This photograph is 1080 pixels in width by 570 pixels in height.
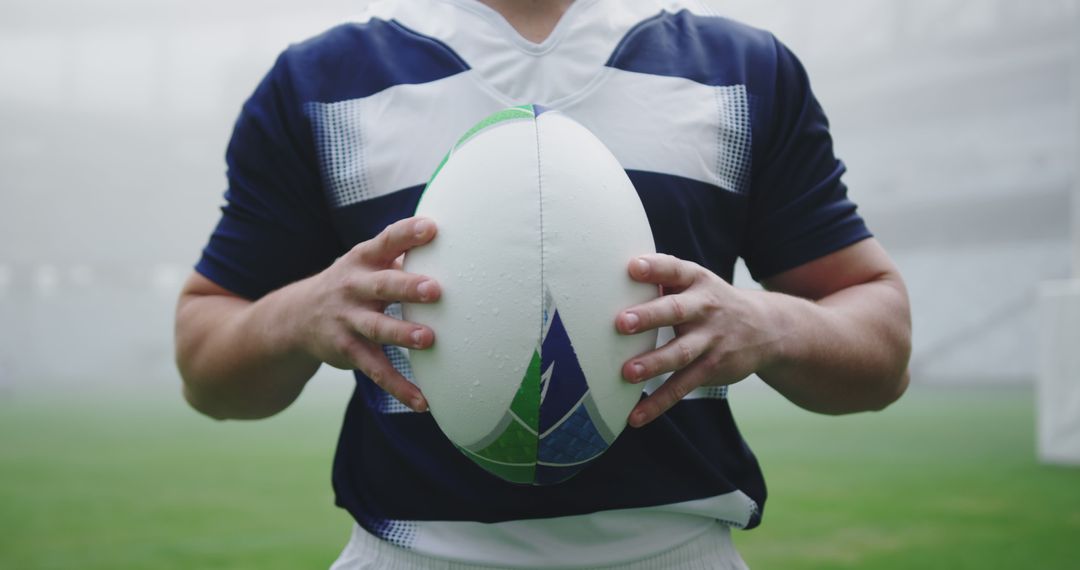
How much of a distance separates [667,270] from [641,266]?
31mm

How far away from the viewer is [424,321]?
0.98 metres

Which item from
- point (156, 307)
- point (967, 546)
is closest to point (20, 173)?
point (156, 307)

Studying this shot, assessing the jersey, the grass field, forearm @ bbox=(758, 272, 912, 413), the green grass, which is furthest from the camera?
the grass field

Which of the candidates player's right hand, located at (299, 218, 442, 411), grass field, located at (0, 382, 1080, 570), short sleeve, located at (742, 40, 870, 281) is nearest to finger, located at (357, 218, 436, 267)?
player's right hand, located at (299, 218, 442, 411)

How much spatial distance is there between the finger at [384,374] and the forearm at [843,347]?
38cm

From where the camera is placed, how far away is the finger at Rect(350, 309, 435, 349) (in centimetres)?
89

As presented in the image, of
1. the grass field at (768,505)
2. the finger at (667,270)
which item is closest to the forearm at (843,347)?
the finger at (667,270)

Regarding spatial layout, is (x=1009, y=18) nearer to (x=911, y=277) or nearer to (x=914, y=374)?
(x=911, y=277)

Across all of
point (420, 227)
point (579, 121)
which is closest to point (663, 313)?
point (420, 227)

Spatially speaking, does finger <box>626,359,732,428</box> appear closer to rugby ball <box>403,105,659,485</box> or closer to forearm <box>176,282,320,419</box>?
rugby ball <box>403,105,659,485</box>

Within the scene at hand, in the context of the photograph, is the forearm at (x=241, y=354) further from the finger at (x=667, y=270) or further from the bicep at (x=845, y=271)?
the bicep at (x=845, y=271)

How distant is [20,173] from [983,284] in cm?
2758

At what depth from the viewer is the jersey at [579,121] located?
1124 mm

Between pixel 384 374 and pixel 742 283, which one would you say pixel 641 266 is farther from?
pixel 742 283
